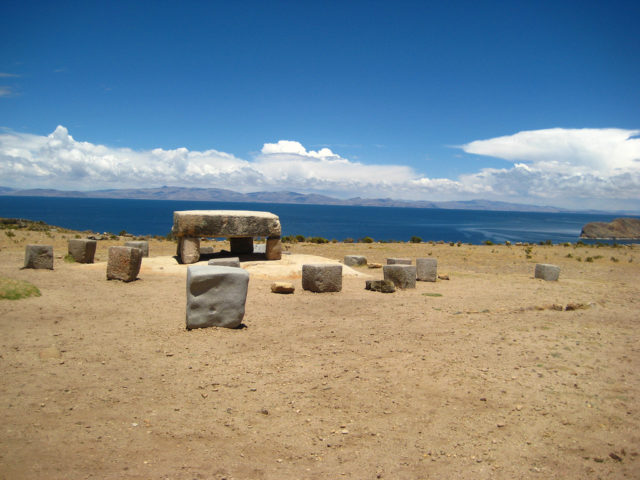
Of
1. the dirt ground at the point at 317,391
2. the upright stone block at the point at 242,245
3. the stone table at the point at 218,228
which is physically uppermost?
the stone table at the point at 218,228

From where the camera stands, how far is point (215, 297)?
7.77 meters

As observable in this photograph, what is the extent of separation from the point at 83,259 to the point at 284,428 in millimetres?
12794

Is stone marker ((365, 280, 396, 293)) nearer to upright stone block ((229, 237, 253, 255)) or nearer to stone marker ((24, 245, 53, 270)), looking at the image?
upright stone block ((229, 237, 253, 255))

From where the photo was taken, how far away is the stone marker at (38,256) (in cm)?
1294

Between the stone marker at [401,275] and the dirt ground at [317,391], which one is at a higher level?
the stone marker at [401,275]

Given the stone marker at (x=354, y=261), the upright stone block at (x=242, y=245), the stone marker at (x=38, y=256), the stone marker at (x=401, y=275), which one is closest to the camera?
the stone marker at (x=401, y=275)

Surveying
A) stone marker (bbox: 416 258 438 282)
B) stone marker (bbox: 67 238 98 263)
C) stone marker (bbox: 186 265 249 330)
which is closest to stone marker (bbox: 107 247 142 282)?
stone marker (bbox: 67 238 98 263)

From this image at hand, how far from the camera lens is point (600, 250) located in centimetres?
2814

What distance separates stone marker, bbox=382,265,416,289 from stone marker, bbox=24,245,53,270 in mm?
9907

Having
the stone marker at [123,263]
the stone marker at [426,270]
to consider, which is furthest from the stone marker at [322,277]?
the stone marker at [123,263]

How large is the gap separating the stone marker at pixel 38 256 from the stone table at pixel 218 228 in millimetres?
3948

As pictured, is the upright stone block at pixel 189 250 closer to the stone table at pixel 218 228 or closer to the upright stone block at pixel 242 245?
the stone table at pixel 218 228

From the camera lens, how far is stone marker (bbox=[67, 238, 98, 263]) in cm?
1473

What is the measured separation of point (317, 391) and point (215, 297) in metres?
3.02
